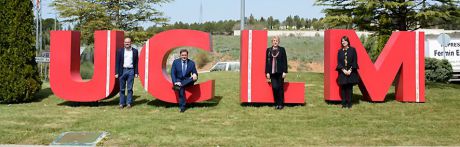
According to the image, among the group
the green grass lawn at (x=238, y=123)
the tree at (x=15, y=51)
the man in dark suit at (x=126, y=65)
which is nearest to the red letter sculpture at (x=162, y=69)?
the man in dark suit at (x=126, y=65)

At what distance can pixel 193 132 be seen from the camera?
770 centimetres

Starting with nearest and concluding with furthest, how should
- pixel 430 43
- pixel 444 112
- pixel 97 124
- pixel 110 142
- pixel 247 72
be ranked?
pixel 110 142 < pixel 97 124 < pixel 444 112 < pixel 247 72 < pixel 430 43

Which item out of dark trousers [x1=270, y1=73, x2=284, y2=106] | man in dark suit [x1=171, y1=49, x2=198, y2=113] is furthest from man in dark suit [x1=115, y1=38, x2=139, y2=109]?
dark trousers [x1=270, y1=73, x2=284, y2=106]

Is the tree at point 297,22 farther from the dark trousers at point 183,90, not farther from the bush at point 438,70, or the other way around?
the dark trousers at point 183,90

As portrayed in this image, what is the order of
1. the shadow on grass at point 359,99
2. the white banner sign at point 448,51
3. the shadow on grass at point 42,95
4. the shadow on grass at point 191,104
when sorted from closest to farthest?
1. the shadow on grass at point 191,104
2. the shadow on grass at point 359,99
3. the shadow on grass at point 42,95
4. the white banner sign at point 448,51

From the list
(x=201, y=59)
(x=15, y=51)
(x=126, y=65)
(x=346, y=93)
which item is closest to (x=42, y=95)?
(x=15, y=51)

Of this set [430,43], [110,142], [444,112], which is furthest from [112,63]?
[430,43]

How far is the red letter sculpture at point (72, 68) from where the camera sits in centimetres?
1053

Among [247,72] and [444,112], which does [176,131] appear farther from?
[444,112]

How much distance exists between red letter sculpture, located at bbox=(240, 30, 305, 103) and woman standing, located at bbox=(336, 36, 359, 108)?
0.93m

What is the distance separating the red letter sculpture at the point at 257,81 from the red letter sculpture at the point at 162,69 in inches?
32.1

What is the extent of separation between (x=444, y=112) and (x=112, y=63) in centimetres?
747

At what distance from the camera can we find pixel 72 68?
10789mm

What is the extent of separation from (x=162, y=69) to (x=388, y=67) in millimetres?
5363
